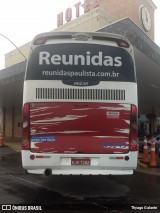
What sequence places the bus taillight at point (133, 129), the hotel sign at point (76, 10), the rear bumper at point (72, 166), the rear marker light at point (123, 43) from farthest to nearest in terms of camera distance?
the hotel sign at point (76, 10)
the rear marker light at point (123, 43)
the bus taillight at point (133, 129)
the rear bumper at point (72, 166)

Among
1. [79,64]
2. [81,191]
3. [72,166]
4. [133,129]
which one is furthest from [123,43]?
[81,191]

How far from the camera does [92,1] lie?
1797 inches

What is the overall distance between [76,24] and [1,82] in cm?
2518

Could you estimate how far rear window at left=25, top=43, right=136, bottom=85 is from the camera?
6.99 meters

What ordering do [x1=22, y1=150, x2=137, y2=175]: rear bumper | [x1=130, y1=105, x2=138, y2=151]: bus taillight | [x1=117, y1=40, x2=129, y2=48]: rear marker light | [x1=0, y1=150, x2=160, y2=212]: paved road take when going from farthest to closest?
[x1=117, y1=40, x2=129, y2=48]: rear marker light → [x1=130, y1=105, x2=138, y2=151]: bus taillight → [x1=22, y1=150, x2=137, y2=175]: rear bumper → [x1=0, y1=150, x2=160, y2=212]: paved road

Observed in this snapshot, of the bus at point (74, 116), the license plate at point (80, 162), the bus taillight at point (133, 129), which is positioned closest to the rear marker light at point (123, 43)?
the bus at point (74, 116)

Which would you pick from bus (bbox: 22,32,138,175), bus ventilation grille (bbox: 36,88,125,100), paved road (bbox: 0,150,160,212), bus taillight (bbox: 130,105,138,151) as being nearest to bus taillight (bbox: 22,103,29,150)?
bus (bbox: 22,32,138,175)

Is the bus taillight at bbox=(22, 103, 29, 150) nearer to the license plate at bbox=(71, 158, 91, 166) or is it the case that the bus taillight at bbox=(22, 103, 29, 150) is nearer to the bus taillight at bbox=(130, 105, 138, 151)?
the license plate at bbox=(71, 158, 91, 166)

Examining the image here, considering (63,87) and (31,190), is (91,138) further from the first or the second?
(31,190)

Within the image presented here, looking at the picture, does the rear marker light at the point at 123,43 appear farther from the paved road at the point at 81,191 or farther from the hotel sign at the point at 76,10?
the hotel sign at the point at 76,10

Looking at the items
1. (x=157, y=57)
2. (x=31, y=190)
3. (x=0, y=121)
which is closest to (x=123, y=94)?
(x=31, y=190)

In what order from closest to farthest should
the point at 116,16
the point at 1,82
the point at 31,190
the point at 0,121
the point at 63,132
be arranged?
the point at 63,132
the point at 31,190
the point at 1,82
the point at 0,121
the point at 116,16

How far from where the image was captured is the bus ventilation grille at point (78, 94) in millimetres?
6926

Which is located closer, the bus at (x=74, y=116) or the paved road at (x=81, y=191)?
the paved road at (x=81, y=191)
